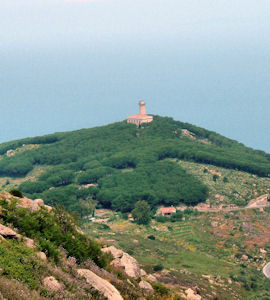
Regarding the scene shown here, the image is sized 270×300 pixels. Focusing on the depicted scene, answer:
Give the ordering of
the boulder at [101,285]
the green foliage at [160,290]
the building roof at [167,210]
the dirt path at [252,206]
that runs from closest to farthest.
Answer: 1. the boulder at [101,285]
2. the green foliage at [160,290]
3. the building roof at [167,210]
4. the dirt path at [252,206]

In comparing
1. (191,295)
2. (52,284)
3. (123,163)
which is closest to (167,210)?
(123,163)

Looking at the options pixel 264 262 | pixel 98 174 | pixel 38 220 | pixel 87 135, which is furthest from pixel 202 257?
pixel 87 135

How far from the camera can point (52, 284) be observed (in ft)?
50.5

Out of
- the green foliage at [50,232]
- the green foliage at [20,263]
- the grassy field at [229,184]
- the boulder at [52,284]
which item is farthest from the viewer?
the grassy field at [229,184]

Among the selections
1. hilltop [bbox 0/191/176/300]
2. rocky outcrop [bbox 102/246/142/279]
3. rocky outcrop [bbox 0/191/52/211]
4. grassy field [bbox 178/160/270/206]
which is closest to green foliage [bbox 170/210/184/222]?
grassy field [bbox 178/160/270/206]

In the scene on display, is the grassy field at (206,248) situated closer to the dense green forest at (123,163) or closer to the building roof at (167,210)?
the building roof at (167,210)

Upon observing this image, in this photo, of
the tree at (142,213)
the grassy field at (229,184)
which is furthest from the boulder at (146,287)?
the grassy field at (229,184)

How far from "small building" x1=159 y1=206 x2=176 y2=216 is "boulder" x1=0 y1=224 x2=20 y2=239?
50056mm

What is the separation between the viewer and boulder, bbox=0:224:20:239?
60.0 feet

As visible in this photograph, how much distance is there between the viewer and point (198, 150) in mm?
86750

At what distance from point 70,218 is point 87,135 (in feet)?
268

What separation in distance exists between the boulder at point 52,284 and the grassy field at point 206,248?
14.3 metres

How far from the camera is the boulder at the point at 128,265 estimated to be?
23.9 m

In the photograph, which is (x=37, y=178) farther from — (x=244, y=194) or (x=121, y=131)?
(x=244, y=194)
